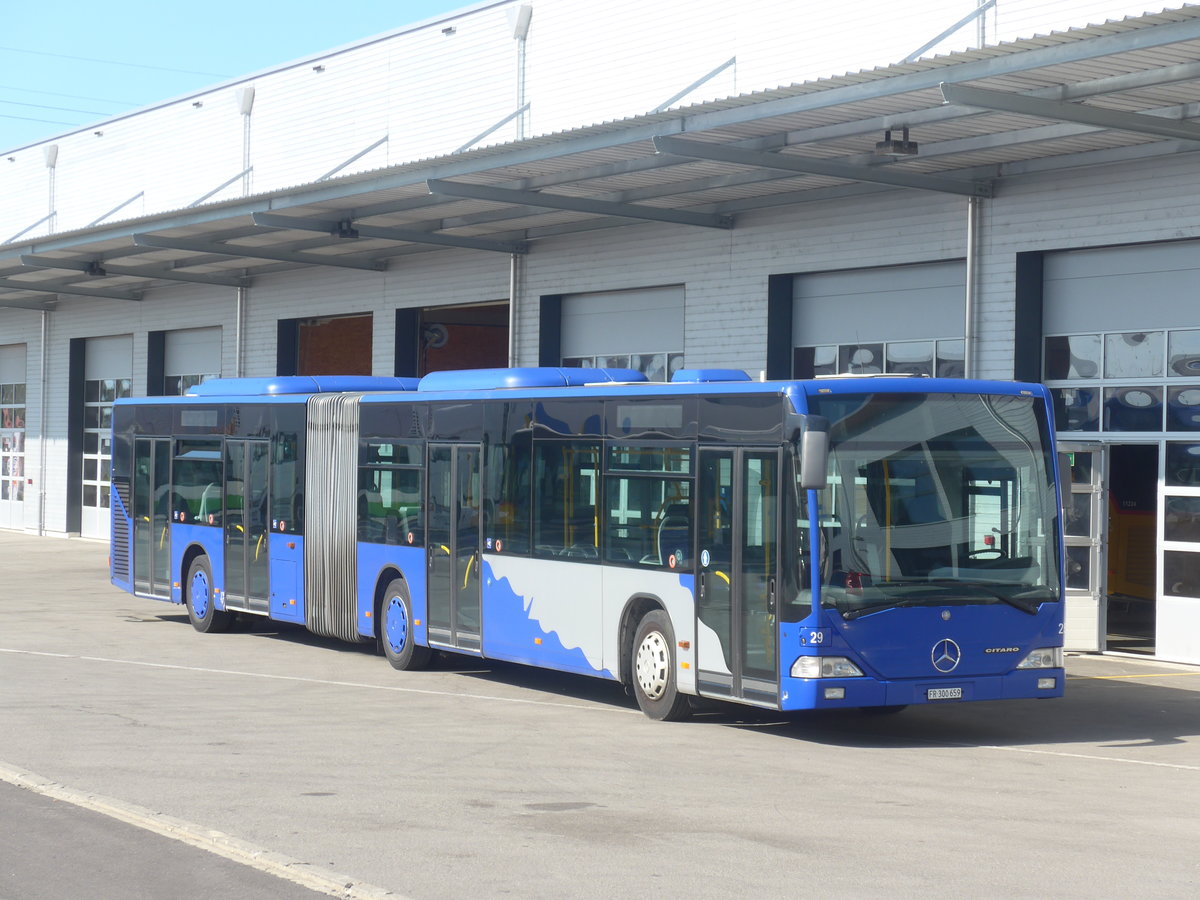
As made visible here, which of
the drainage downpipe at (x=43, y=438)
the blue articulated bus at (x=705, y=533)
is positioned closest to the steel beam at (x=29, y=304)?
the drainage downpipe at (x=43, y=438)

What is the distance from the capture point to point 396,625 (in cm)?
1703

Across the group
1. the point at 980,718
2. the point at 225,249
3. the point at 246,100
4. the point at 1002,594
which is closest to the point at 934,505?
the point at 1002,594

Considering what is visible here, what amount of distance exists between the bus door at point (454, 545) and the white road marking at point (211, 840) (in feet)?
19.6

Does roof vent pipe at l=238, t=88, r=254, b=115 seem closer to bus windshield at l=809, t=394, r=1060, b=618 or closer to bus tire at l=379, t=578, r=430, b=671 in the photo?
bus tire at l=379, t=578, r=430, b=671

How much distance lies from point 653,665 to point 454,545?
325 centimetres

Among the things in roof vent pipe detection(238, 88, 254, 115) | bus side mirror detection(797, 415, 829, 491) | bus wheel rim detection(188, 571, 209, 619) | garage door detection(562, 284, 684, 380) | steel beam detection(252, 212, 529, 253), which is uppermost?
roof vent pipe detection(238, 88, 254, 115)

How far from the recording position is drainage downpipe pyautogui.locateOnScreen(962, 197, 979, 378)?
19.1 meters

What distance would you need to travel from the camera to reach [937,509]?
1216 centimetres

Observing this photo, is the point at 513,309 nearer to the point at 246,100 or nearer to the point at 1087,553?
the point at 246,100

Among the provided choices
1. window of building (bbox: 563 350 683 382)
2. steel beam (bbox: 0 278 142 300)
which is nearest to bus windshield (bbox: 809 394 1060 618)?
window of building (bbox: 563 350 683 382)

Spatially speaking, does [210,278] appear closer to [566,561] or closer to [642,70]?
[642,70]

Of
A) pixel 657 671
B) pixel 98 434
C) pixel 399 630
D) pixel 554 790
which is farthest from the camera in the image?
pixel 98 434

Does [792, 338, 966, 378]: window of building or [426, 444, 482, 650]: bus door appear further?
[792, 338, 966, 378]: window of building

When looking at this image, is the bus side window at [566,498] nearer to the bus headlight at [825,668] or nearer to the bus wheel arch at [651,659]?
the bus wheel arch at [651,659]
